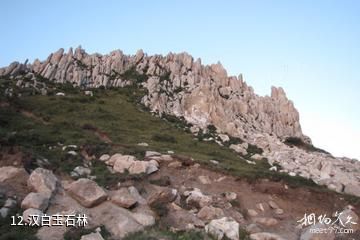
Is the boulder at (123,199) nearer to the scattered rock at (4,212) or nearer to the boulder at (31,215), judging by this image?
the boulder at (31,215)

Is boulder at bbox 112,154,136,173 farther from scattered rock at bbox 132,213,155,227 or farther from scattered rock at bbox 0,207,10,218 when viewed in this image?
scattered rock at bbox 0,207,10,218

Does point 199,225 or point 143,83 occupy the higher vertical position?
point 143,83

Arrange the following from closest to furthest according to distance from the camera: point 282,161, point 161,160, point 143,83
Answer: point 161,160
point 282,161
point 143,83

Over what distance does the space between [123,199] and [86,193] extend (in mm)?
1456

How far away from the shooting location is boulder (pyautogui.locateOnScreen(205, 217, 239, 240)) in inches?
659

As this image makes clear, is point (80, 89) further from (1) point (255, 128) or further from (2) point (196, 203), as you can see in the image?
(2) point (196, 203)

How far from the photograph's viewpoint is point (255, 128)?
193ft

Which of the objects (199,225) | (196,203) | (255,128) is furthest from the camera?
(255,128)

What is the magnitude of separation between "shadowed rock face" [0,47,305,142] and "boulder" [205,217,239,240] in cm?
3351

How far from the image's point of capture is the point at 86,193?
17.4m

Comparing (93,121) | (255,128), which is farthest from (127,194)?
(255,128)

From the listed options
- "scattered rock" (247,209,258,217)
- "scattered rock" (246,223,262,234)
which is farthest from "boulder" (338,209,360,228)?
"scattered rock" (246,223,262,234)

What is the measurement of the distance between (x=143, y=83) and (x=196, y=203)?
47.3m

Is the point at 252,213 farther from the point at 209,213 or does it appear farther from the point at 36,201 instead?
the point at 36,201
